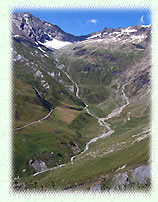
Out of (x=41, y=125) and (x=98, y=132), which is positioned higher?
(x=41, y=125)

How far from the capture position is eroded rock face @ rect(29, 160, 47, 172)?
101 m

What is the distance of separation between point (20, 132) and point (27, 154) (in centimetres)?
2158

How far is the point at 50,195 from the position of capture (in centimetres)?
1794

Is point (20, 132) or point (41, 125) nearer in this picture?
point (20, 132)

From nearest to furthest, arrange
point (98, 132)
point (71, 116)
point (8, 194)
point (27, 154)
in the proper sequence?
point (8, 194)
point (27, 154)
point (98, 132)
point (71, 116)

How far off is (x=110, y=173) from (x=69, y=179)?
17.8 metres

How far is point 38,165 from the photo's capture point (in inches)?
4067

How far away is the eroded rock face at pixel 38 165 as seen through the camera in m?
101

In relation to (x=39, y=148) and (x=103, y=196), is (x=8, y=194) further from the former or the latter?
(x=39, y=148)

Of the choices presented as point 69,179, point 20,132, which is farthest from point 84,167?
point 20,132
